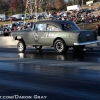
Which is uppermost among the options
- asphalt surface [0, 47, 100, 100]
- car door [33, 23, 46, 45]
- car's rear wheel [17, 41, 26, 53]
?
car door [33, 23, 46, 45]

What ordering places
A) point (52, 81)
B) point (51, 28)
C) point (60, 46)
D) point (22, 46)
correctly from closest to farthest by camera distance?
point (52, 81), point (60, 46), point (51, 28), point (22, 46)

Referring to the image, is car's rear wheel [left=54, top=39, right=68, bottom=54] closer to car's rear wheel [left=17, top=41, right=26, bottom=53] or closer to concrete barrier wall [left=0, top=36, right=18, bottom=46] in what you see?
car's rear wheel [left=17, top=41, right=26, bottom=53]

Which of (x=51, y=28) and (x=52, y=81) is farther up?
Answer: (x=51, y=28)

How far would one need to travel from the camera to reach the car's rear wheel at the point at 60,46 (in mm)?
16062

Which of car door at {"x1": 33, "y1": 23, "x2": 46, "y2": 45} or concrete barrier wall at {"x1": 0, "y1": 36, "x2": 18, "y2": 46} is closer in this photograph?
car door at {"x1": 33, "y1": 23, "x2": 46, "y2": 45}

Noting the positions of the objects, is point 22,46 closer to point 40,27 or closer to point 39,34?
point 39,34

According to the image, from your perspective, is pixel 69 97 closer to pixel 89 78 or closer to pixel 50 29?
pixel 89 78

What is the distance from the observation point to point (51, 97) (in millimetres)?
6969

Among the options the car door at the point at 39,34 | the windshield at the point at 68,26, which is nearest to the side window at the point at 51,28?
the car door at the point at 39,34

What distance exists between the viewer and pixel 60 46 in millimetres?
16250

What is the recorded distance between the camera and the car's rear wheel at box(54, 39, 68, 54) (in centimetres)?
1606

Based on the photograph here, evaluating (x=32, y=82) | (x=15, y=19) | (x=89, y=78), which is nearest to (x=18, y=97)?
(x=32, y=82)

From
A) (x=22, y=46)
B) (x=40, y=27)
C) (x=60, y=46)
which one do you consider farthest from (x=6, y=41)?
(x=60, y=46)

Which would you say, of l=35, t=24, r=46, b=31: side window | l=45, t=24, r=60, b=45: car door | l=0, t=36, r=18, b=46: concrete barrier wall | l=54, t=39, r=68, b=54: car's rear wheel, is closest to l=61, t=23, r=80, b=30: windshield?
l=45, t=24, r=60, b=45: car door
